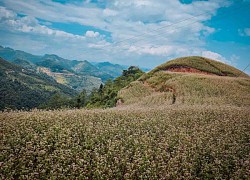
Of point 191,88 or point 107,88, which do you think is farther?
point 107,88

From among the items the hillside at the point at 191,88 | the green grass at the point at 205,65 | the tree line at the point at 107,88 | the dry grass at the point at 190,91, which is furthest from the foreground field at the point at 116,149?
the tree line at the point at 107,88

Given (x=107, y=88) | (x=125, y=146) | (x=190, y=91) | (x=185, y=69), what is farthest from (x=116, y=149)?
(x=107, y=88)

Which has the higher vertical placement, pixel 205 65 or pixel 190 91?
pixel 205 65

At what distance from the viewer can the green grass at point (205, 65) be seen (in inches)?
2608

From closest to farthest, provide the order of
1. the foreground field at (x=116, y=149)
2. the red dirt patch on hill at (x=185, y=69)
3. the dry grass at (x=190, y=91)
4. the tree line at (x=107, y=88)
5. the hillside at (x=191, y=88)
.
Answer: the foreground field at (x=116, y=149) → the dry grass at (x=190, y=91) → the hillside at (x=191, y=88) → the red dirt patch on hill at (x=185, y=69) → the tree line at (x=107, y=88)

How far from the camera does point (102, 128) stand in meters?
15.5

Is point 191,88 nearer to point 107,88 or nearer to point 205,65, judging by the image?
point 205,65

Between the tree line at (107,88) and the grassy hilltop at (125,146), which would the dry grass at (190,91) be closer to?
the grassy hilltop at (125,146)

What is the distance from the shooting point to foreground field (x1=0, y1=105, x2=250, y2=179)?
34.0 feet

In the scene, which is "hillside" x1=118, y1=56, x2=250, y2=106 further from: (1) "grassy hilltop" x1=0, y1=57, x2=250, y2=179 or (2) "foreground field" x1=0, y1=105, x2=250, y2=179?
(2) "foreground field" x1=0, y1=105, x2=250, y2=179

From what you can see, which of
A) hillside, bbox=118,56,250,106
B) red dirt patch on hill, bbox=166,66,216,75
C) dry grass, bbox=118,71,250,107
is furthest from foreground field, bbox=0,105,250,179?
red dirt patch on hill, bbox=166,66,216,75

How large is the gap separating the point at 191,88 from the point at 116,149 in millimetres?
36176

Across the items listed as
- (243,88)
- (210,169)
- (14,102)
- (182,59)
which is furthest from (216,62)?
(14,102)

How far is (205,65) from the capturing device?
70.1 metres
